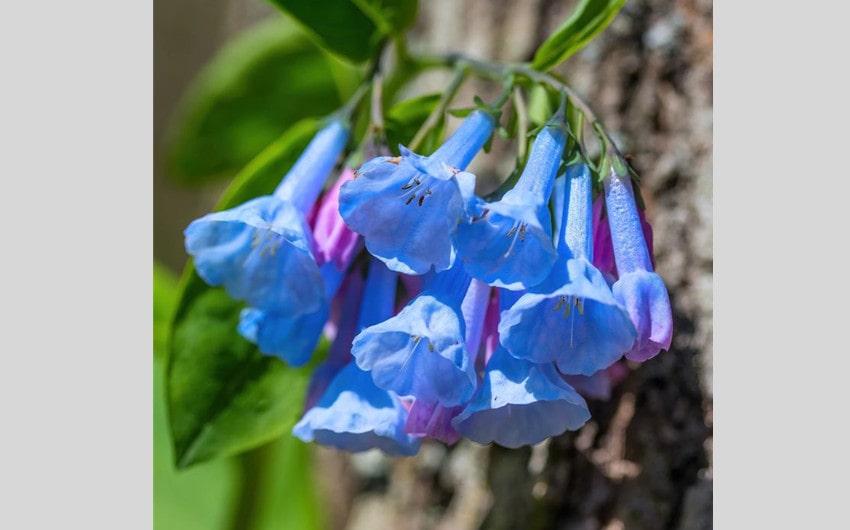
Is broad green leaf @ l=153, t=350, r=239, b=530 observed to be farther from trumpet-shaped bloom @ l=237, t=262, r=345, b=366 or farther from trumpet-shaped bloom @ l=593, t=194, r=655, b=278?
trumpet-shaped bloom @ l=593, t=194, r=655, b=278

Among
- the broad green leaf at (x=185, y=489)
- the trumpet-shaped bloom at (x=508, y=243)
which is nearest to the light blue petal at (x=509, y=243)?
the trumpet-shaped bloom at (x=508, y=243)

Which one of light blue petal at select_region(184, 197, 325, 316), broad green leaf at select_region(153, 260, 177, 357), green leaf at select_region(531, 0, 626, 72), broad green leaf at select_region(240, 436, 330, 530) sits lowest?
broad green leaf at select_region(240, 436, 330, 530)

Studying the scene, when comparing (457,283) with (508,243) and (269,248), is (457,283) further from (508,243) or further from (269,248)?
(269,248)

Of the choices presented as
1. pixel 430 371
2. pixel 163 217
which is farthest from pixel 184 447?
pixel 163 217

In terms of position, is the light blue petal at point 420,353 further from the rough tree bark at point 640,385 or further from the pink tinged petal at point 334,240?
the rough tree bark at point 640,385

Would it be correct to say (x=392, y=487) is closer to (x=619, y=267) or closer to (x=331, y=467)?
(x=331, y=467)

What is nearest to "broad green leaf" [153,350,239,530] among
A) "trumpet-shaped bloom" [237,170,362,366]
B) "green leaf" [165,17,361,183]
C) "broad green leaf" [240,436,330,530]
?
"broad green leaf" [240,436,330,530]
